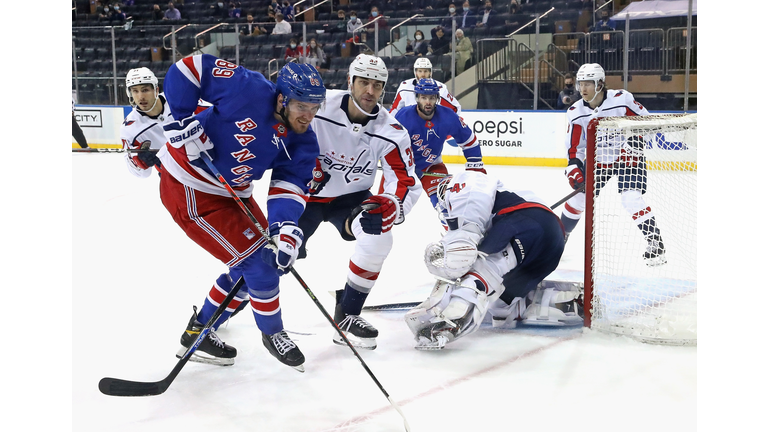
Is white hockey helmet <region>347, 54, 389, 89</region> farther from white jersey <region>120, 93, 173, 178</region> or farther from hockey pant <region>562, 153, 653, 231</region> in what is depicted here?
white jersey <region>120, 93, 173, 178</region>

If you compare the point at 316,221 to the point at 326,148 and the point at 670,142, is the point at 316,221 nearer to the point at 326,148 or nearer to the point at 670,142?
the point at 326,148

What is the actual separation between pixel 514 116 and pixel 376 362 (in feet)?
19.4

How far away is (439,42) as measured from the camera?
9164 mm

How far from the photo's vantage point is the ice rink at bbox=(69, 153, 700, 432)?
2154mm

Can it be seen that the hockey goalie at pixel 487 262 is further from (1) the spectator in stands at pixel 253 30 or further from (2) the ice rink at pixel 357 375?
(1) the spectator in stands at pixel 253 30

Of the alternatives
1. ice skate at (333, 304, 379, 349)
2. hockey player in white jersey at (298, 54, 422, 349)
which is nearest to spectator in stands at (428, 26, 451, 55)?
hockey player in white jersey at (298, 54, 422, 349)

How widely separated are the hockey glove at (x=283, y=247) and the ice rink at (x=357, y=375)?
44 centimetres

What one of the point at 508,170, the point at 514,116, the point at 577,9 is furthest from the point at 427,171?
the point at 577,9

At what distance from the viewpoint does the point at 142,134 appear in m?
4.11

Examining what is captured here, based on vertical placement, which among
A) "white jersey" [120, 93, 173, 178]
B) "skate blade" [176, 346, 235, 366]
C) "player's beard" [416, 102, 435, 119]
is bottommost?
"skate blade" [176, 346, 235, 366]

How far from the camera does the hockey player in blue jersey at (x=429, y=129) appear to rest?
4375 mm

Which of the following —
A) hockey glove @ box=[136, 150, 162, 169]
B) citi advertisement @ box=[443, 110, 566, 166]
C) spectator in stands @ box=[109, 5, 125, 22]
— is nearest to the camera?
hockey glove @ box=[136, 150, 162, 169]

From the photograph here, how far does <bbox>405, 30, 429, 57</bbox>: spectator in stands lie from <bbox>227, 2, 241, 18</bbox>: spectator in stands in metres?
4.05

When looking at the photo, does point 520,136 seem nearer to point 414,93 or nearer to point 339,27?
point 414,93
